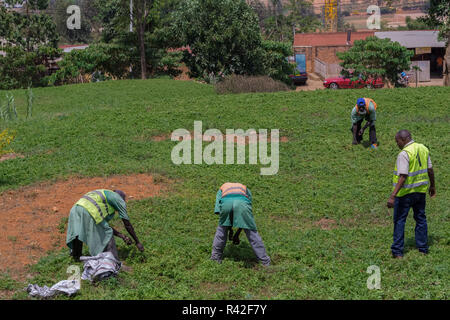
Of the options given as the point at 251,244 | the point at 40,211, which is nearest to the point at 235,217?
the point at 251,244

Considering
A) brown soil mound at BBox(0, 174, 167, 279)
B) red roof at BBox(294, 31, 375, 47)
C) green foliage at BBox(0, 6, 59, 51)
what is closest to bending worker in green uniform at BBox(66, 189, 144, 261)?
brown soil mound at BBox(0, 174, 167, 279)

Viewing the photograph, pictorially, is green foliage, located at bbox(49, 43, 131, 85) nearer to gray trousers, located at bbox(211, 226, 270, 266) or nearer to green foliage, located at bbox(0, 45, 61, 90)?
green foliage, located at bbox(0, 45, 61, 90)

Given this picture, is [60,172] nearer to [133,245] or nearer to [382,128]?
[133,245]

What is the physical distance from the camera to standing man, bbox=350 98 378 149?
1410cm

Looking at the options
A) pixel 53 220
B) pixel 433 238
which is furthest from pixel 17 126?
pixel 433 238

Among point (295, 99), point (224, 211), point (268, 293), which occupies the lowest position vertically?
point (268, 293)

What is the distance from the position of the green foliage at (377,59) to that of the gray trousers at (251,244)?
18981mm

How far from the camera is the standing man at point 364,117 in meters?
14.1

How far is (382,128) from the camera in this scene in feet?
52.7

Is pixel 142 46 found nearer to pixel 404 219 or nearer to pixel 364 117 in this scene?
pixel 364 117

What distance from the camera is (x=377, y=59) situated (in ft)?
83.6

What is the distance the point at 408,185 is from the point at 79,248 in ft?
15.5

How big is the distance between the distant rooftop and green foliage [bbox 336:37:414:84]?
2070 centimetres

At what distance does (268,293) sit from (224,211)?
1.30 metres
